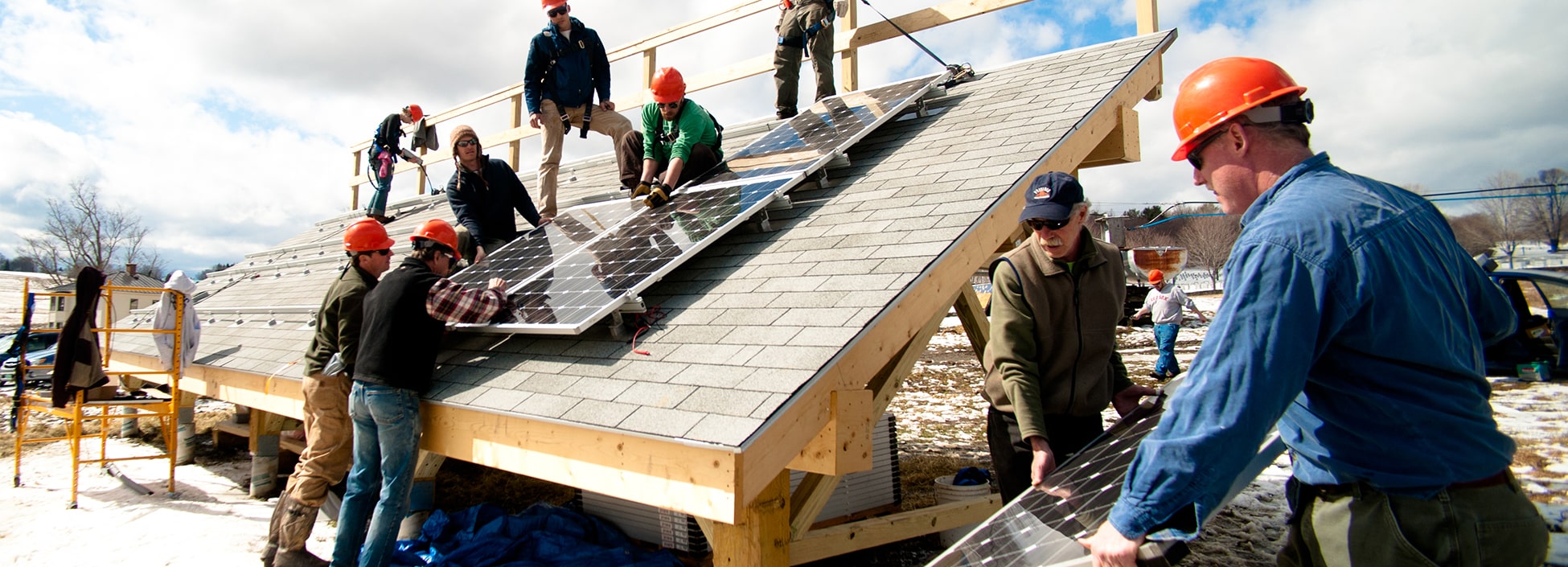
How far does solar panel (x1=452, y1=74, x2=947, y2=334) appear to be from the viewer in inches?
164

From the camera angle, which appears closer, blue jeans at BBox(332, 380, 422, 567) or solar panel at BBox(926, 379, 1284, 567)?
solar panel at BBox(926, 379, 1284, 567)

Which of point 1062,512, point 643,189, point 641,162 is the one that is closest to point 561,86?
point 641,162

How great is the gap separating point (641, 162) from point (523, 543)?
335 cm

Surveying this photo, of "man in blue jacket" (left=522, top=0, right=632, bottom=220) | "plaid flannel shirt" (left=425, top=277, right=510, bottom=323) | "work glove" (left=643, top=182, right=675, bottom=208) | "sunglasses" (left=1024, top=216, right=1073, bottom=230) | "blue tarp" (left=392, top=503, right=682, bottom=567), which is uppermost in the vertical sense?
"man in blue jacket" (left=522, top=0, right=632, bottom=220)

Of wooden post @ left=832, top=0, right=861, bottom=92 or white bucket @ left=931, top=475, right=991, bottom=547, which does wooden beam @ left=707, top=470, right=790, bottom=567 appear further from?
wooden post @ left=832, top=0, right=861, bottom=92

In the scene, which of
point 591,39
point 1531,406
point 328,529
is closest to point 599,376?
point 328,529

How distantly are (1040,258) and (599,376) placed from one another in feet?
7.06

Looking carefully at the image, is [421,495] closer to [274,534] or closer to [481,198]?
[274,534]

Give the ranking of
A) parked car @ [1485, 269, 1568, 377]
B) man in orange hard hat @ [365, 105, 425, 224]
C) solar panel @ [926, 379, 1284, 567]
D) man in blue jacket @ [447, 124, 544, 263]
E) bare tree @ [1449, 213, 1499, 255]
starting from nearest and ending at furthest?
1. solar panel @ [926, 379, 1284, 567]
2. man in blue jacket @ [447, 124, 544, 263]
3. parked car @ [1485, 269, 1568, 377]
4. man in orange hard hat @ [365, 105, 425, 224]
5. bare tree @ [1449, 213, 1499, 255]

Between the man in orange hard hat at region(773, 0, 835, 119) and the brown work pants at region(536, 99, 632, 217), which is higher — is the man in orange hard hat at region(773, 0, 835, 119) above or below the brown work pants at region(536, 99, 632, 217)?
above

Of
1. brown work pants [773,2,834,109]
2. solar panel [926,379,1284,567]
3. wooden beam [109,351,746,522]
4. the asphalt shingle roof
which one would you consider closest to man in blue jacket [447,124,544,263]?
the asphalt shingle roof

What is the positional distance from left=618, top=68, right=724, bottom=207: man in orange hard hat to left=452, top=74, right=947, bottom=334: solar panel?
136 mm

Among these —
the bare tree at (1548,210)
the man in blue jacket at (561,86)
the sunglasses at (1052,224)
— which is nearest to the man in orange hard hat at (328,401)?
the man in blue jacket at (561,86)

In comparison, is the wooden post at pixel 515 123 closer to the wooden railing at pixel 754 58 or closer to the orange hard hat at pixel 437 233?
the wooden railing at pixel 754 58
